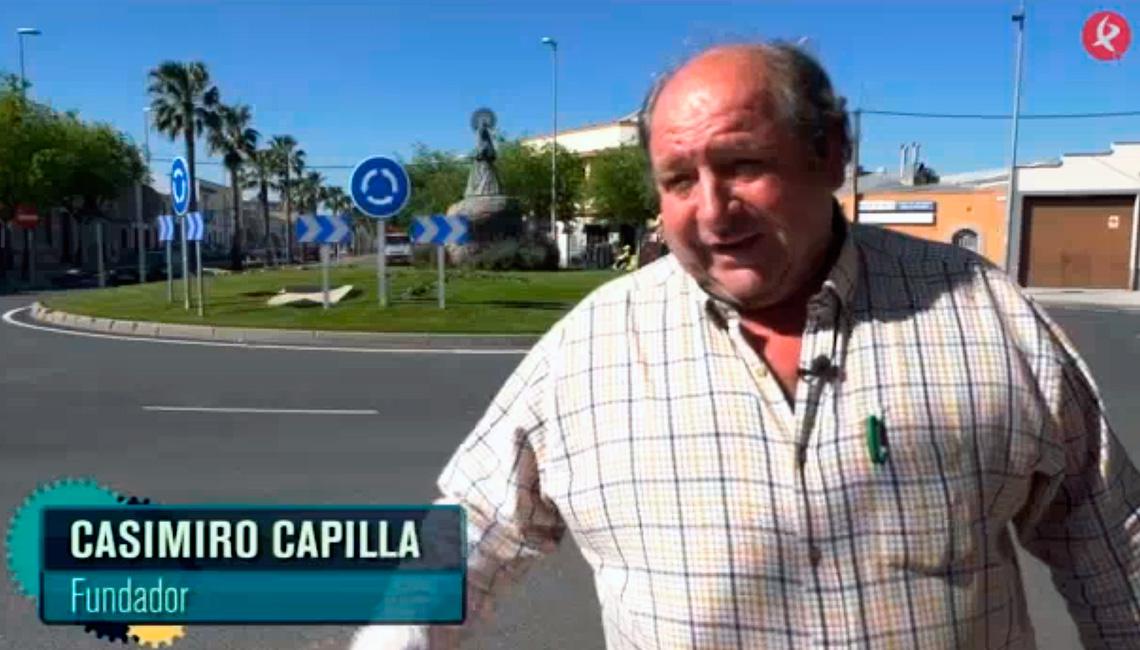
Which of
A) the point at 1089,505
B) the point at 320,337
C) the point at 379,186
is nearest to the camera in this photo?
the point at 1089,505

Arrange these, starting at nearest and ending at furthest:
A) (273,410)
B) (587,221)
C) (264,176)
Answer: (273,410), (587,221), (264,176)

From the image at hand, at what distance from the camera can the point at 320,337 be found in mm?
14984

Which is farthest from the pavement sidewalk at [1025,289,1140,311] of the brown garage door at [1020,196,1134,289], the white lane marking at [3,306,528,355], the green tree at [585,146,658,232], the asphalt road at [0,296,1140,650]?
the green tree at [585,146,658,232]

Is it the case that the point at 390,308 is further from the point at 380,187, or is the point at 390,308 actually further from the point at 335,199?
the point at 335,199

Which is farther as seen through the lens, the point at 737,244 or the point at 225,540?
the point at 225,540

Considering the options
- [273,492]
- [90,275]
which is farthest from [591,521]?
[90,275]

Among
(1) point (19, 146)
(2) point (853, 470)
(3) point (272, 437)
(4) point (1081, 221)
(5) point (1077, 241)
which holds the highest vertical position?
(1) point (19, 146)

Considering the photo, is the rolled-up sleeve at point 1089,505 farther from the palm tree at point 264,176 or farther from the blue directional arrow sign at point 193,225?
the palm tree at point 264,176

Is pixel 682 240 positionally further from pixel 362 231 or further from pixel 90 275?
pixel 362 231

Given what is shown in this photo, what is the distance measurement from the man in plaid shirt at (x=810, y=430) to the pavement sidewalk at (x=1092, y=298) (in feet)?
73.9

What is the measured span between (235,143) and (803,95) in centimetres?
6416

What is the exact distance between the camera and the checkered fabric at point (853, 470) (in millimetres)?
1425

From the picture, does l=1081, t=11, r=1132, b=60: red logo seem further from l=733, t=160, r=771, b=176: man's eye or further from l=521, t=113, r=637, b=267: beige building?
l=733, t=160, r=771, b=176: man's eye

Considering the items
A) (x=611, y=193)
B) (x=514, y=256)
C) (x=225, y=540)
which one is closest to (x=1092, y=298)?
(x=514, y=256)
